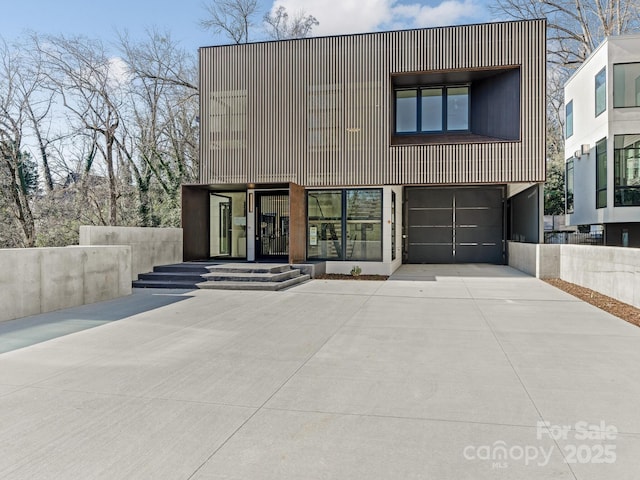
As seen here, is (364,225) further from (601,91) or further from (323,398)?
(601,91)

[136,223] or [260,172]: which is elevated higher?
[260,172]

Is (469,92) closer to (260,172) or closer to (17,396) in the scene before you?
(260,172)

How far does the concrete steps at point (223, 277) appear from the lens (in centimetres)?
1039

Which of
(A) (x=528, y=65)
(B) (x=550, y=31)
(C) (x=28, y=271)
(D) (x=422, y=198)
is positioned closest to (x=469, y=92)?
(A) (x=528, y=65)

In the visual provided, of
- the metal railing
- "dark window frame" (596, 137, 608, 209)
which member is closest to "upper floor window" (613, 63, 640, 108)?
"dark window frame" (596, 137, 608, 209)

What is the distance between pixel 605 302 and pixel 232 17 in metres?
25.7

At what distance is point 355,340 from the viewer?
18.1ft

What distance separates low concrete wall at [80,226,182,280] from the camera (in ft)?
33.2

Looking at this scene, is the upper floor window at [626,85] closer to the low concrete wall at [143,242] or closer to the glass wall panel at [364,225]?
the glass wall panel at [364,225]

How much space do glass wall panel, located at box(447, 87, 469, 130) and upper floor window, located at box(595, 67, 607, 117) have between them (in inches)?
255

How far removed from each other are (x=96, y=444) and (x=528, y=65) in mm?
14167

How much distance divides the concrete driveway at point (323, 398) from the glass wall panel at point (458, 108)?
29.1 ft

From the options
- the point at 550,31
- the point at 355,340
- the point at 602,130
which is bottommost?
the point at 355,340

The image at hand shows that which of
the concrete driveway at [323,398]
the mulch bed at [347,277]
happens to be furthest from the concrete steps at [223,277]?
the concrete driveway at [323,398]
